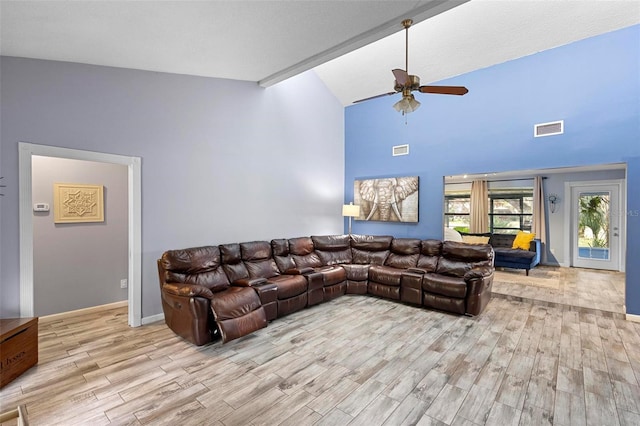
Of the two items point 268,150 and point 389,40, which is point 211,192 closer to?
point 268,150

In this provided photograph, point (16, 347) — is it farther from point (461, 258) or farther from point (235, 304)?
point (461, 258)

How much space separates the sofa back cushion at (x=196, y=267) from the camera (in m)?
3.40

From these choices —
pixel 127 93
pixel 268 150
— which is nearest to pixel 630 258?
pixel 268 150

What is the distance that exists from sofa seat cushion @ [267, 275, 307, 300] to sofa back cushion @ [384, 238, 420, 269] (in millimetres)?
1861

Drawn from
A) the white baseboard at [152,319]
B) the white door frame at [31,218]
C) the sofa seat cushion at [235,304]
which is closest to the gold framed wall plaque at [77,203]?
the white door frame at [31,218]

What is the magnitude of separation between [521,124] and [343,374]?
4.59m

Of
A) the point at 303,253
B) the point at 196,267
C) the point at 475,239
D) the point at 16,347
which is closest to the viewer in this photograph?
the point at 16,347

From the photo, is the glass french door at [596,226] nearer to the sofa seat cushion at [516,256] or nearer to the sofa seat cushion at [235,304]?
the sofa seat cushion at [516,256]

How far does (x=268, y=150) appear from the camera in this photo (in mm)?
5016

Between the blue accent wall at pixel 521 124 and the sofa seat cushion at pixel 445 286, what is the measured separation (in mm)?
1492

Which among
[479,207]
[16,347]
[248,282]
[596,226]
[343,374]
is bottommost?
[343,374]

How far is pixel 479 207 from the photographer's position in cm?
847

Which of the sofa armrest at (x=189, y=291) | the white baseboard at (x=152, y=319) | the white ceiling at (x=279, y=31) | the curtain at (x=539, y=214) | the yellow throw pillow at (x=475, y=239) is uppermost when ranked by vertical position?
the white ceiling at (x=279, y=31)

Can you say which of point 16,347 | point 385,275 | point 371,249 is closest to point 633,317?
point 385,275
